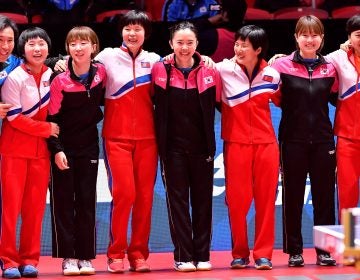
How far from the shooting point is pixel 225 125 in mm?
7117

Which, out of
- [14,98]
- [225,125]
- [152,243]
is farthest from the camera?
[152,243]

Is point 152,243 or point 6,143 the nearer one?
point 6,143

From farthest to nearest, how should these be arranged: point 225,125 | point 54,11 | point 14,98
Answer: point 54,11 → point 225,125 → point 14,98

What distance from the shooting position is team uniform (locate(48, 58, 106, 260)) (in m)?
6.78

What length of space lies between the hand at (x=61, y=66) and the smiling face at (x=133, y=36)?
1.57 feet

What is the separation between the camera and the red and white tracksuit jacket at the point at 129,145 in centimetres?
689

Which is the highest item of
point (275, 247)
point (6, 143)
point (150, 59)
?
point (150, 59)

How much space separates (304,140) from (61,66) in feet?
6.17

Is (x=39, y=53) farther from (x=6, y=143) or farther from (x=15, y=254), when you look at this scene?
(x=15, y=254)

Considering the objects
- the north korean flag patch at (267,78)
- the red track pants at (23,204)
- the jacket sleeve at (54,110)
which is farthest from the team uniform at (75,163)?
the north korean flag patch at (267,78)

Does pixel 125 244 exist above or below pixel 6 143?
below

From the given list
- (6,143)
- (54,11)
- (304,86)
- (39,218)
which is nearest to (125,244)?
(39,218)

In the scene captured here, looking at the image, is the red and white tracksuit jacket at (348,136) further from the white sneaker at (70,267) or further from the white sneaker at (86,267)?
the white sneaker at (70,267)

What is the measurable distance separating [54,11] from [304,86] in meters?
3.08
